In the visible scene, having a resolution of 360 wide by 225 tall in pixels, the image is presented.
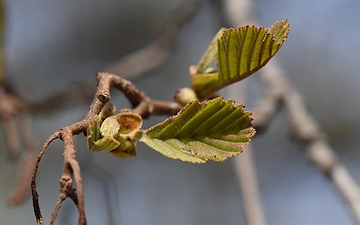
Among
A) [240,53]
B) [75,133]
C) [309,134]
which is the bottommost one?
[75,133]

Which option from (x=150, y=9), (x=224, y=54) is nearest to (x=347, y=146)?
(x=150, y=9)

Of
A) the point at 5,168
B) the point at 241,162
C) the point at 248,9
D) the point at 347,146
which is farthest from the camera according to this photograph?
the point at 347,146

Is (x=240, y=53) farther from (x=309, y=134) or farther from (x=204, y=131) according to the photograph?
(x=309, y=134)

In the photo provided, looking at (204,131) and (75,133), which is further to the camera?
(204,131)

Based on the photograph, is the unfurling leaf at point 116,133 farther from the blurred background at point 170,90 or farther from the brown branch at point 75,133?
the blurred background at point 170,90

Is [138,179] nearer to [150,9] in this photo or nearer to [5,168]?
[5,168]

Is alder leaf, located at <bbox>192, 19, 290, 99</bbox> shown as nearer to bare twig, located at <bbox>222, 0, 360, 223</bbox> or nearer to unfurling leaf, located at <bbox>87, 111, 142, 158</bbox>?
unfurling leaf, located at <bbox>87, 111, 142, 158</bbox>

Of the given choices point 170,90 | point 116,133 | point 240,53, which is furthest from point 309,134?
point 170,90
